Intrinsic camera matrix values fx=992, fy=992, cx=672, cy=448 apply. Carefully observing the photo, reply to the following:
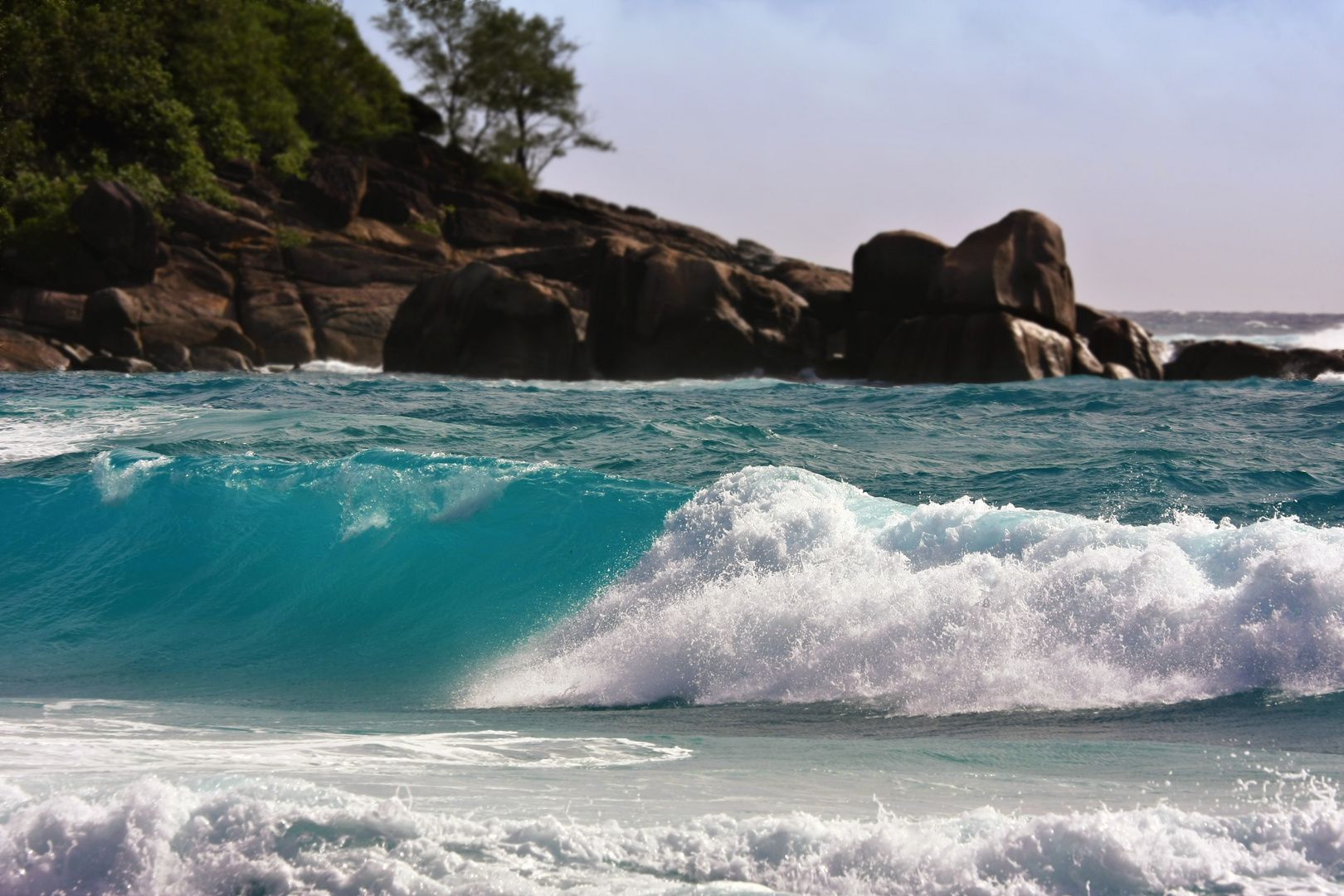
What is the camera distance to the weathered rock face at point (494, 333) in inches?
924

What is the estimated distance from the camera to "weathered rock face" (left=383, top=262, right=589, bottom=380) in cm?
2347

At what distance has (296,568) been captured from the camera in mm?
6488

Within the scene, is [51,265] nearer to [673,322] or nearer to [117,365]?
[117,365]

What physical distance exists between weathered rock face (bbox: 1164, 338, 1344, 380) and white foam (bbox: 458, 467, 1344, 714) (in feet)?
64.5

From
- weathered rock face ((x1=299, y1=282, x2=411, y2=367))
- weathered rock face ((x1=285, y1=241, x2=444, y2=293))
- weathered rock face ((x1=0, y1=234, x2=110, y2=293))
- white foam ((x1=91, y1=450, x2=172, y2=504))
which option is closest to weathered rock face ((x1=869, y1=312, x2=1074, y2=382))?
weathered rock face ((x1=299, y1=282, x2=411, y2=367))

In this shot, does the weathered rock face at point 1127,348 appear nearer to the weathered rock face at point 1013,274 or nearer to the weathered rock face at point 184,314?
the weathered rock face at point 1013,274

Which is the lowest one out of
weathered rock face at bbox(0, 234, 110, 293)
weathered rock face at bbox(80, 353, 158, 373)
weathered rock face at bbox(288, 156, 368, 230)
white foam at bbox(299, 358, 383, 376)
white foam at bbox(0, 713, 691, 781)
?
white foam at bbox(0, 713, 691, 781)

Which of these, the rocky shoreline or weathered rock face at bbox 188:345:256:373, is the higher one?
the rocky shoreline

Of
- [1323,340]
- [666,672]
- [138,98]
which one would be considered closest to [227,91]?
[138,98]

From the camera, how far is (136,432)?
10570 millimetres

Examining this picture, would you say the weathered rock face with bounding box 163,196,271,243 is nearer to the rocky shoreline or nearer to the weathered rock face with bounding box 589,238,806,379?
the rocky shoreline

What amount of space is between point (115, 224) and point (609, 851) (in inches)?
1038

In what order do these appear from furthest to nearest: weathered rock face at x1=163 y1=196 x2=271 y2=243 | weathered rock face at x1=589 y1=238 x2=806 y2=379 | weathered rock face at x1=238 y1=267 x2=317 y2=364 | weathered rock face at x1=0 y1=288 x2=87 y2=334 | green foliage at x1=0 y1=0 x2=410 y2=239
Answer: weathered rock face at x1=163 y1=196 x2=271 y2=243 < green foliage at x1=0 y1=0 x2=410 y2=239 < weathered rock face at x1=238 y1=267 x2=317 y2=364 < weathered rock face at x1=589 y1=238 x2=806 y2=379 < weathered rock face at x1=0 y1=288 x2=87 y2=334

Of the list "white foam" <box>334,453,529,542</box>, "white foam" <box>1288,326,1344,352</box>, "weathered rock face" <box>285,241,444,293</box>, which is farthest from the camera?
"white foam" <box>1288,326,1344,352</box>
